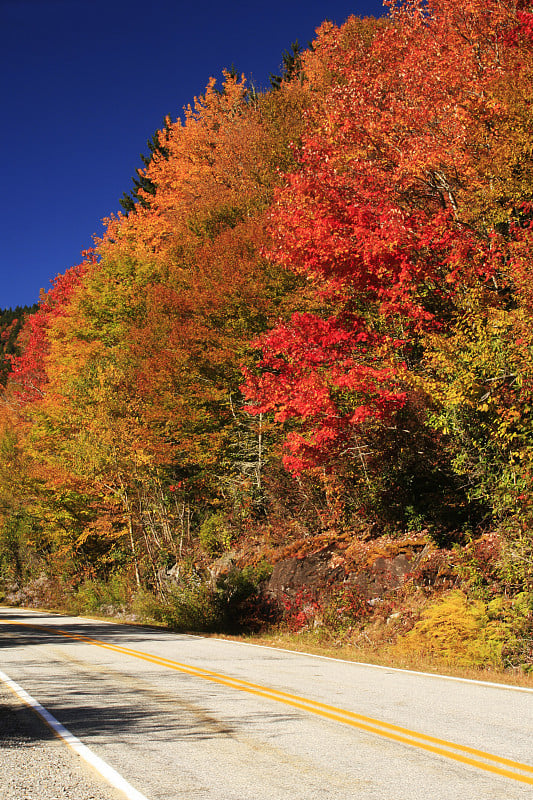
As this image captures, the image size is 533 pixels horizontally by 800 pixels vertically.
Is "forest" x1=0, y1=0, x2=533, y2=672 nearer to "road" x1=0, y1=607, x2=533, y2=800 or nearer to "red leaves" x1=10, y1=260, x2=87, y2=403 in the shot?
"road" x1=0, y1=607, x2=533, y2=800

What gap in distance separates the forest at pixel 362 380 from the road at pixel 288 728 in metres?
3.32

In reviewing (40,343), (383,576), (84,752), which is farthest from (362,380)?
(40,343)

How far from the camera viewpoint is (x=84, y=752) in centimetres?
509

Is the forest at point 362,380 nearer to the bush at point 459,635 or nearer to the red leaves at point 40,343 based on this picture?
the bush at point 459,635

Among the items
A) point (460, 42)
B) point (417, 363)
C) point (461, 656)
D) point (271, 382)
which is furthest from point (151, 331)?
point (461, 656)

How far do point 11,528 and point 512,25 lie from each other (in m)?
38.3

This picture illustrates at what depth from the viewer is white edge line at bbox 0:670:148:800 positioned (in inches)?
162

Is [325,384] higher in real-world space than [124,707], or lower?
higher

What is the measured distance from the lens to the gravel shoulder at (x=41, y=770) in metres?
4.13

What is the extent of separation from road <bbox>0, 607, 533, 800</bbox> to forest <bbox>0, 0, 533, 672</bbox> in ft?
10.9

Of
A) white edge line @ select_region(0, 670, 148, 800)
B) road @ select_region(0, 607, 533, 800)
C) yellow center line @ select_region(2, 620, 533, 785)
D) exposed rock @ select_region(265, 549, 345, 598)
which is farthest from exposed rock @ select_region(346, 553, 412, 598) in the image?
white edge line @ select_region(0, 670, 148, 800)

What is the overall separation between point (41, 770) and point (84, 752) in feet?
1.57

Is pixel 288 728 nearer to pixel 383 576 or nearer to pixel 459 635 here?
pixel 459 635

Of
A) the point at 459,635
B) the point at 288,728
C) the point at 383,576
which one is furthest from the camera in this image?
the point at 383,576
